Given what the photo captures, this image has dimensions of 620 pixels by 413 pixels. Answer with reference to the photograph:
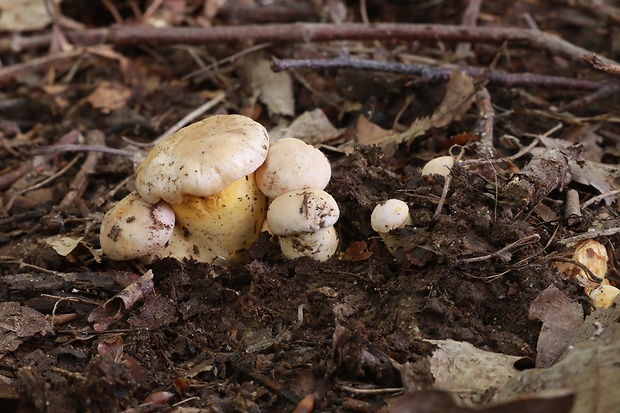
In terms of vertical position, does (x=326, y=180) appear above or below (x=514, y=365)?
above

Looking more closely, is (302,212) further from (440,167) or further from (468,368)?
(468,368)

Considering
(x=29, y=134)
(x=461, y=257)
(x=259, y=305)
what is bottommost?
(x=29, y=134)

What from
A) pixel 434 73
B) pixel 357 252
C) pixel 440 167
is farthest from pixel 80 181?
pixel 434 73

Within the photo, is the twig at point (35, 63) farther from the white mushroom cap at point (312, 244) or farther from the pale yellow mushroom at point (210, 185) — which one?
the white mushroom cap at point (312, 244)

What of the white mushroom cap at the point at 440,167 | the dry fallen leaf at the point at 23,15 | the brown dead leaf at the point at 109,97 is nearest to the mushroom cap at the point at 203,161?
the white mushroom cap at the point at 440,167

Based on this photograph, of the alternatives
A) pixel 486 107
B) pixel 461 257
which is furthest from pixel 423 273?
pixel 486 107

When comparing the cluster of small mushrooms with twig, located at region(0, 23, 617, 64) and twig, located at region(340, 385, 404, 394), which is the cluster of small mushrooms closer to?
twig, located at region(340, 385, 404, 394)

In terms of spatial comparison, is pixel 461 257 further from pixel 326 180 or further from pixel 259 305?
pixel 259 305
